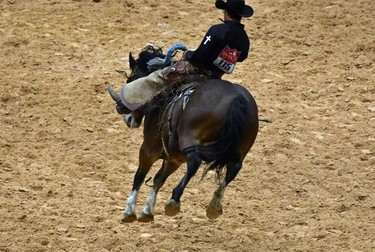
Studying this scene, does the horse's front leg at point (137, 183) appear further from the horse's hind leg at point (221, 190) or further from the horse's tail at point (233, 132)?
the horse's tail at point (233, 132)

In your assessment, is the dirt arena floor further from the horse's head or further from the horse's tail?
the horse's tail

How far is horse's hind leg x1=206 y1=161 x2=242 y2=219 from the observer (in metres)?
8.28

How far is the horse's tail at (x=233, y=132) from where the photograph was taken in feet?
26.5

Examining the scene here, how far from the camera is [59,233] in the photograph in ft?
32.6

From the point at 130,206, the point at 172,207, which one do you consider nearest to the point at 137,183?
the point at 130,206

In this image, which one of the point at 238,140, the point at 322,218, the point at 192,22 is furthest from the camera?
the point at 192,22

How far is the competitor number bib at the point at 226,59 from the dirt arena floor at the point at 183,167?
2224 millimetres

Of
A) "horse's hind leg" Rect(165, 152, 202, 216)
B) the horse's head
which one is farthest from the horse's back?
the horse's head

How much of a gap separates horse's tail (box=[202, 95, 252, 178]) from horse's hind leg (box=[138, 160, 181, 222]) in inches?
49.5

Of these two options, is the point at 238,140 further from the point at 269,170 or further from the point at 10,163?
the point at 10,163

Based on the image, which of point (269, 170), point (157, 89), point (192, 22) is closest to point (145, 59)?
point (157, 89)

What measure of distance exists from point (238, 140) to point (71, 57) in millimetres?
6641

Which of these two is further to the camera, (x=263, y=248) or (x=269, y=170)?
(x=269, y=170)

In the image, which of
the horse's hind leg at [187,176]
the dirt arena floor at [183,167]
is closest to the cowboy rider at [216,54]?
the horse's hind leg at [187,176]
